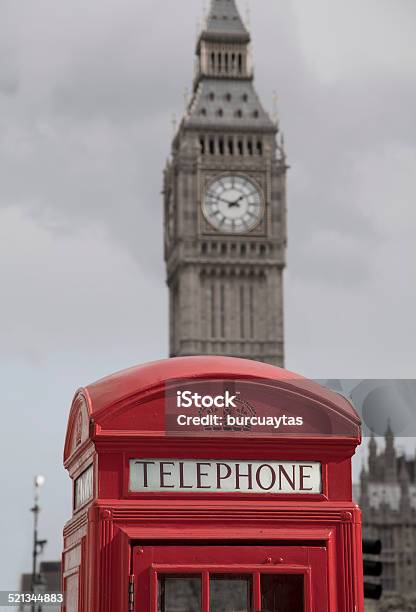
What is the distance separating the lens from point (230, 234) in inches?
3369

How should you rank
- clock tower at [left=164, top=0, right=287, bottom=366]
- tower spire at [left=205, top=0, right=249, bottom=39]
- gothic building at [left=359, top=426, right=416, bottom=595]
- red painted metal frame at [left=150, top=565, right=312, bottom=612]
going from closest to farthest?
red painted metal frame at [left=150, top=565, right=312, bottom=612]
clock tower at [left=164, top=0, right=287, bottom=366]
tower spire at [left=205, top=0, right=249, bottom=39]
gothic building at [left=359, top=426, right=416, bottom=595]

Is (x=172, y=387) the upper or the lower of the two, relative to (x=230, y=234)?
lower

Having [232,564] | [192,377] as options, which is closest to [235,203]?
[192,377]

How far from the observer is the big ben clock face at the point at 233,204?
85.4 meters

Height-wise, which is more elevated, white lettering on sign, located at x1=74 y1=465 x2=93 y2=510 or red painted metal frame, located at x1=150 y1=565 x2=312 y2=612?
white lettering on sign, located at x1=74 y1=465 x2=93 y2=510

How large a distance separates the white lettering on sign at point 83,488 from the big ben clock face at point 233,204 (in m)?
78.3

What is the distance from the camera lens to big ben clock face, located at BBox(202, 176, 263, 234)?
85.4m

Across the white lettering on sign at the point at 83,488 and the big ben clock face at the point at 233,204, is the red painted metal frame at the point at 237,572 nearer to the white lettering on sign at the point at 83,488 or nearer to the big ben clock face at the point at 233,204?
the white lettering on sign at the point at 83,488

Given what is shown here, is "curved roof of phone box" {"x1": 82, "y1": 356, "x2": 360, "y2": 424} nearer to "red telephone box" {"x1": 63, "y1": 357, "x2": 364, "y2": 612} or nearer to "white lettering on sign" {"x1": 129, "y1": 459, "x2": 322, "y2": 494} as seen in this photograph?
"red telephone box" {"x1": 63, "y1": 357, "x2": 364, "y2": 612}

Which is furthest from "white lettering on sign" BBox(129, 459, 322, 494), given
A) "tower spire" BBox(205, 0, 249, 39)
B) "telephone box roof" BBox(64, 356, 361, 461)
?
"tower spire" BBox(205, 0, 249, 39)

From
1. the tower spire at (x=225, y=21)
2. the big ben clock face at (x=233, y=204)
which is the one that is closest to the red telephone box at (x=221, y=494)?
the big ben clock face at (x=233, y=204)

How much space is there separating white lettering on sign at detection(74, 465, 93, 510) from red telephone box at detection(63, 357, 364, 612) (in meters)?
0.08

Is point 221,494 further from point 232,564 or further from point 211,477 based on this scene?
point 232,564

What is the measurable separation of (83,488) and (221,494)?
2.77 feet
